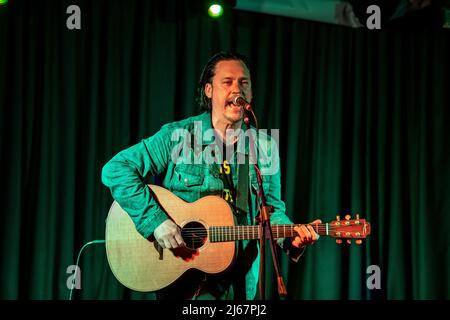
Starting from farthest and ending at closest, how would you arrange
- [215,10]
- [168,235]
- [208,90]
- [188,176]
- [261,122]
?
[261,122], [215,10], [208,90], [188,176], [168,235]

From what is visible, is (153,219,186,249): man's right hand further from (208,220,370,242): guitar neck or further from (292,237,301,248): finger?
(292,237,301,248): finger

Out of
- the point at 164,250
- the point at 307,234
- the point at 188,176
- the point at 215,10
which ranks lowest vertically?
the point at 164,250

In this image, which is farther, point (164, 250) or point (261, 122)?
point (261, 122)

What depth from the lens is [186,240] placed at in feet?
10.9

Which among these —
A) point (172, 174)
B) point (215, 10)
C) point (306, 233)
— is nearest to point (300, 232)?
point (306, 233)

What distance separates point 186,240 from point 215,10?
1.73 meters

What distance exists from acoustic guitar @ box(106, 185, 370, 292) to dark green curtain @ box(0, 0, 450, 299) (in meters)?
0.53

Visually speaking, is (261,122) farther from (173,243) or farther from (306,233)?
(173,243)

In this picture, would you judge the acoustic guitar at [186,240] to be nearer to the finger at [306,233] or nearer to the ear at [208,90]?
the finger at [306,233]

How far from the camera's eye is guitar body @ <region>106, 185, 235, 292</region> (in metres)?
3.29

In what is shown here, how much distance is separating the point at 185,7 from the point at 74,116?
3.64 ft

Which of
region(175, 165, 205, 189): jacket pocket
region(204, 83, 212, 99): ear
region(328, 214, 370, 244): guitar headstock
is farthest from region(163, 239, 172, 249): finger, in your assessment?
region(204, 83, 212, 99): ear
